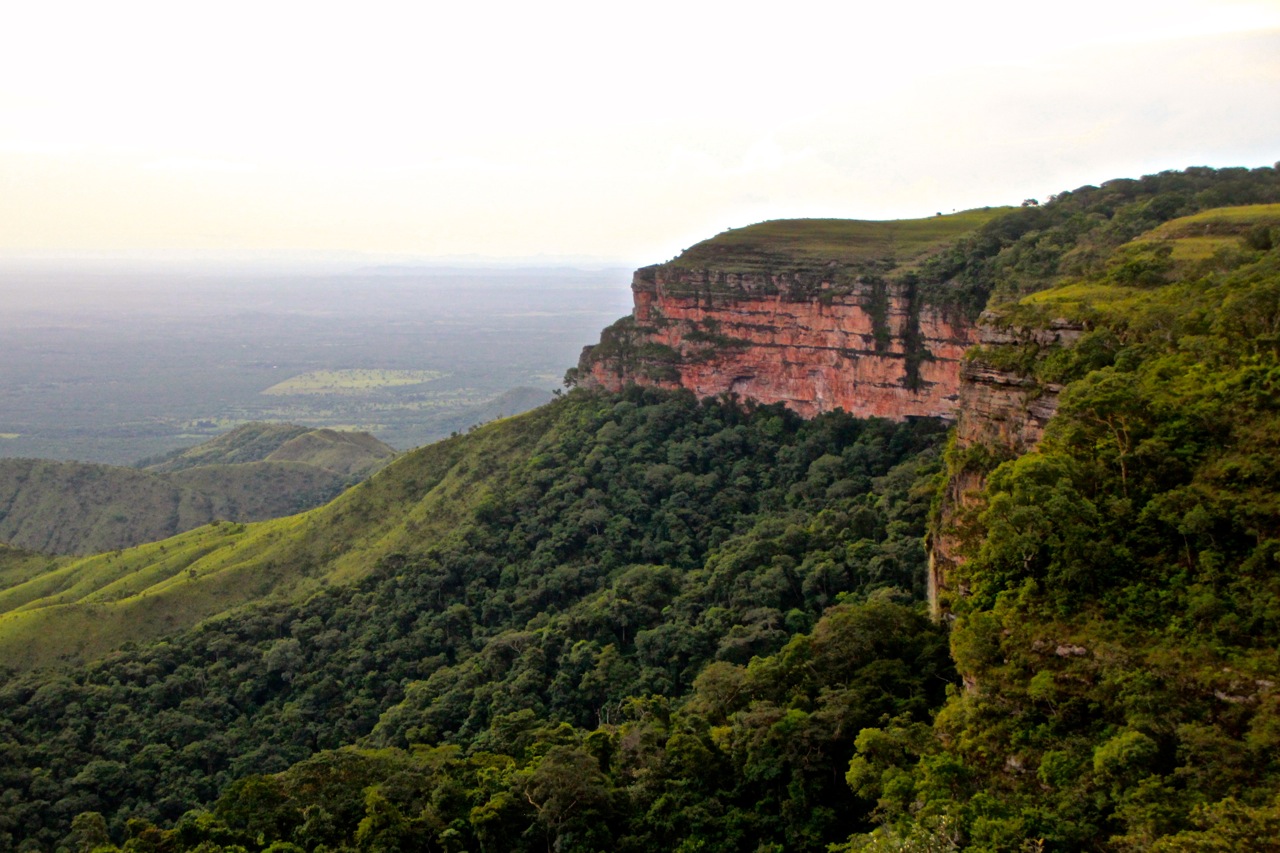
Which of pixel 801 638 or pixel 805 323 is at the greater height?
pixel 805 323

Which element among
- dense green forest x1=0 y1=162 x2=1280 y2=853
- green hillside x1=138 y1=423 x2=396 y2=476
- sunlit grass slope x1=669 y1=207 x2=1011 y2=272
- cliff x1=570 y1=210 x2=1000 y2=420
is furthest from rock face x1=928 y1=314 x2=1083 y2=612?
green hillside x1=138 y1=423 x2=396 y2=476

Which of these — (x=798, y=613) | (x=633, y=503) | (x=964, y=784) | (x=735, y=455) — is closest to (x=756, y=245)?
(x=735, y=455)

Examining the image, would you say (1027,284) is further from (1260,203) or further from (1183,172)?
(1183,172)

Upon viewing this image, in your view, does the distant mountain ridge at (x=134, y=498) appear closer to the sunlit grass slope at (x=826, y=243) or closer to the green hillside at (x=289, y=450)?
the green hillside at (x=289, y=450)

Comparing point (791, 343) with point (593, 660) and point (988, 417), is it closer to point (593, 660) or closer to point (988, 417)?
point (593, 660)

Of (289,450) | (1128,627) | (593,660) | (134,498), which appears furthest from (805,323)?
(289,450)

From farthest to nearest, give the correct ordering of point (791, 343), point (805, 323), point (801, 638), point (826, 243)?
1. point (826, 243)
2. point (791, 343)
3. point (805, 323)
4. point (801, 638)

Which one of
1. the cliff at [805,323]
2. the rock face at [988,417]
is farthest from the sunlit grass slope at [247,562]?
the rock face at [988,417]
